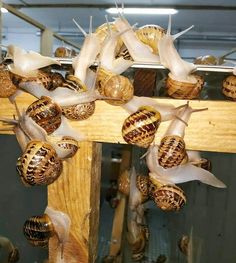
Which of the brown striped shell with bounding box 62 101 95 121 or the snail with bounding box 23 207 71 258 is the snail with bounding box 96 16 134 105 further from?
the snail with bounding box 23 207 71 258

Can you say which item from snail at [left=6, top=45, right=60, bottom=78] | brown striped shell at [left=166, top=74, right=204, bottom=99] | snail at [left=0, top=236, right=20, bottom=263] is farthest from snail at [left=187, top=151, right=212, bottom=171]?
snail at [left=0, top=236, right=20, bottom=263]

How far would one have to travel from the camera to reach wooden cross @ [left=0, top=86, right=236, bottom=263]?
57 cm

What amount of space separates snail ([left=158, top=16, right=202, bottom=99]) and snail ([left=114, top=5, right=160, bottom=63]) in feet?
0.09

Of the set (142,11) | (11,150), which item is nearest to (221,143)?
(11,150)

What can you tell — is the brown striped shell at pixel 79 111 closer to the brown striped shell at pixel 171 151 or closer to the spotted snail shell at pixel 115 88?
the spotted snail shell at pixel 115 88

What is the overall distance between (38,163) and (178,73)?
31 cm

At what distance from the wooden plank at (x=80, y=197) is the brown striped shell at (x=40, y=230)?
3 centimetres

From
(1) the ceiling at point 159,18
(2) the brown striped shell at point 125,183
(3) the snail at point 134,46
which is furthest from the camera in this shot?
(1) the ceiling at point 159,18

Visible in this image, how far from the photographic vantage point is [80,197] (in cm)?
64

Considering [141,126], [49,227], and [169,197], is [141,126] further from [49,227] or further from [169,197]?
[49,227]

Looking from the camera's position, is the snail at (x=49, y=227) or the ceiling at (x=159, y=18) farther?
the ceiling at (x=159, y=18)

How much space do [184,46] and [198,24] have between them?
5.80 ft

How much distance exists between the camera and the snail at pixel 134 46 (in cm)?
66

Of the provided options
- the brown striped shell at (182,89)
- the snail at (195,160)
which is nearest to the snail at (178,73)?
the brown striped shell at (182,89)
